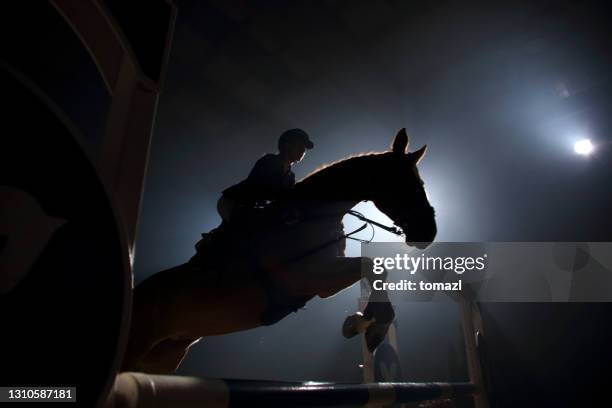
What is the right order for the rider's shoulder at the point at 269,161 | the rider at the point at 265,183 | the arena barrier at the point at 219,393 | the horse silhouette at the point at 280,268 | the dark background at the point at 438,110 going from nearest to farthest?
1. the arena barrier at the point at 219,393
2. the horse silhouette at the point at 280,268
3. the rider at the point at 265,183
4. the rider's shoulder at the point at 269,161
5. the dark background at the point at 438,110

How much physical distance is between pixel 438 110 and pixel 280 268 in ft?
12.3

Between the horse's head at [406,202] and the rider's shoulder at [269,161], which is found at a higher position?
the rider's shoulder at [269,161]

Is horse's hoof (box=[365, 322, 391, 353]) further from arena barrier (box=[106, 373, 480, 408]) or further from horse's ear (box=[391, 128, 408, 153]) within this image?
horse's ear (box=[391, 128, 408, 153])

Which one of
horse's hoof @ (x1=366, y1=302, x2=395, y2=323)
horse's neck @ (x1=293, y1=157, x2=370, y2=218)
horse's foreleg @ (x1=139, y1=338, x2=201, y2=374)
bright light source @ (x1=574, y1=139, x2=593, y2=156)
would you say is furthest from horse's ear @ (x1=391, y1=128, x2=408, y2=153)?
bright light source @ (x1=574, y1=139, x2=593, y2=156)

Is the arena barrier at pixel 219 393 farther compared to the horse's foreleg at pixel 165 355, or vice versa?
the horse's foreleg at pixel 165 355

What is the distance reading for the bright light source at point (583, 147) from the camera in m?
3.13

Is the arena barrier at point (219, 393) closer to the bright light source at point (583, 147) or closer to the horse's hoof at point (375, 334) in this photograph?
the horse's hoof at point (375, 334)

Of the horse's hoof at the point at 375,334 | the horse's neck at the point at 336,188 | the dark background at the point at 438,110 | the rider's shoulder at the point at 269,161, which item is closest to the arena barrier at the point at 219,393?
the horse's hoof at the point at 375,334

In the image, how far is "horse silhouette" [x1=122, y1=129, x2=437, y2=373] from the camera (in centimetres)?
94

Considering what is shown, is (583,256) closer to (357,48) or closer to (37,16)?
(357,48)

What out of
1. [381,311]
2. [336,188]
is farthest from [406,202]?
[381,311]

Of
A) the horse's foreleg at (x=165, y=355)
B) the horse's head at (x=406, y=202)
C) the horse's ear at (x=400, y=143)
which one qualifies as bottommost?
the horse's foreleg at (x=165, y=355)

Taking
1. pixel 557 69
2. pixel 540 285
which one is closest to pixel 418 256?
pixel 540 285

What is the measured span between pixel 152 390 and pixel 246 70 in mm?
3840
